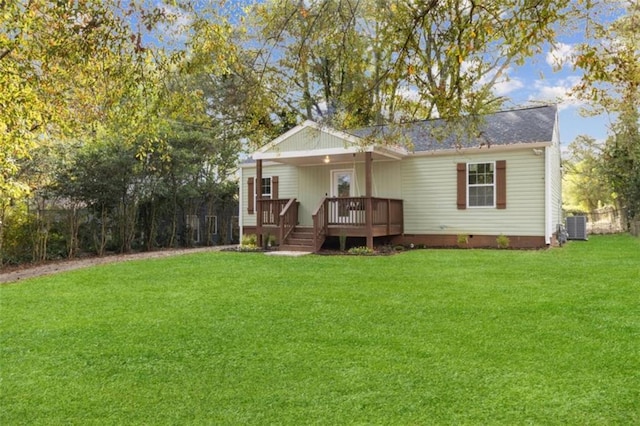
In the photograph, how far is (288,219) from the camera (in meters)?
13.4

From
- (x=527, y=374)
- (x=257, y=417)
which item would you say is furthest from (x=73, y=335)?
(x=527, y=374)

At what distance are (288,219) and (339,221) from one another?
1727 mm

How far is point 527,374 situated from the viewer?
10.7 feet

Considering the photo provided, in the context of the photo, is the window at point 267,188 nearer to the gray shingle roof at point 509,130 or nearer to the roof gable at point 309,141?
the roof gable at point 309,141

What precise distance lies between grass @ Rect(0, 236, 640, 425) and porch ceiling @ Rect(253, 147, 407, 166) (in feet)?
18.1

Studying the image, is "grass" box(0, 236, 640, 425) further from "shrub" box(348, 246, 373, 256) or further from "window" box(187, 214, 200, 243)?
"window" box(187, 214, 200, 243)

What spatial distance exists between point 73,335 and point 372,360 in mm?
2946

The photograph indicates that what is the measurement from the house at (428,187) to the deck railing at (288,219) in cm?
3

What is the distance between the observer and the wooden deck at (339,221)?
11953mm

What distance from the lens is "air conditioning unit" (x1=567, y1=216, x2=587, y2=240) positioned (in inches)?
625

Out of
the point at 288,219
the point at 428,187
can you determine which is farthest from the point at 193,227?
the point at 428,187

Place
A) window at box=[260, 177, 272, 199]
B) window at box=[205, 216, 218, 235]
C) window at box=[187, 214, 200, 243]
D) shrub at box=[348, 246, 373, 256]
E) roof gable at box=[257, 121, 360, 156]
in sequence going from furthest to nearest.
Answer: window at box=[205, 216, 218, 235] → window at box=[187, 214, 200, 243] → window at box=[260, 177, 272, 199] → roof gable at box=[257, 121, 360, 156] → shrub at box=[348, 246, 373, 256]

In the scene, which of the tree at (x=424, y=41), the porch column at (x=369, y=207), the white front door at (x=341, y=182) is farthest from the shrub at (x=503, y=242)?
the tree at (x=424, y=41)

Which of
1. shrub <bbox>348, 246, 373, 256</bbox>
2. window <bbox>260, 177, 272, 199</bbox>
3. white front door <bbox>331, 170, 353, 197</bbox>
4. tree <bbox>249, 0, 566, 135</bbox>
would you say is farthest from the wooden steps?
tree <bbox>249, 0, 566, 135</bbox>
